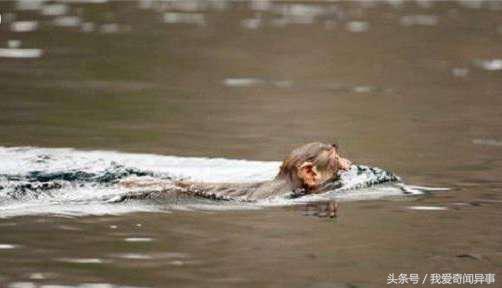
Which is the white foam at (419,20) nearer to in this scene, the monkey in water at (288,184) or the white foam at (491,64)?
the white foam at (491,64)

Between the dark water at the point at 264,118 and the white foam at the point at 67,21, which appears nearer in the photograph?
the dark water at the point at 264,118

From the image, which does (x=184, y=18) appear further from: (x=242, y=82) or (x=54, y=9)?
(x=242, y=82)

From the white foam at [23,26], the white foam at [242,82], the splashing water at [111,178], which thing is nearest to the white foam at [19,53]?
the white foam at [23,26]

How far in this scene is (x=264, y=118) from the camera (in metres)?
18.4

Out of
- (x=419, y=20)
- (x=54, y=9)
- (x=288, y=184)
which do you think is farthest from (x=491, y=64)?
(x=54, y=9)

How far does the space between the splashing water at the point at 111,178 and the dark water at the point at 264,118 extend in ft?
1.21

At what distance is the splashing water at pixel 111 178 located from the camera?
486 inches

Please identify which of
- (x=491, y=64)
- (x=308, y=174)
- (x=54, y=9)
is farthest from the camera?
(x=54, y=9)

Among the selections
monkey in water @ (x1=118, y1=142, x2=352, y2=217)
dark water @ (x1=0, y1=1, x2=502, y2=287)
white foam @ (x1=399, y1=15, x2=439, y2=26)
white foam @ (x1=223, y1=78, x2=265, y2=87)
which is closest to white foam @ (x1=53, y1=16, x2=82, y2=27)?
dark water @ (x1=0, y1=1, x2=502, y2=287)

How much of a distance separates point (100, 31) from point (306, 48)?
496cm

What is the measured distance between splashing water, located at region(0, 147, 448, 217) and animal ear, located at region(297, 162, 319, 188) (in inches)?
5.2

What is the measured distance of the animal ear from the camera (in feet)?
41.7

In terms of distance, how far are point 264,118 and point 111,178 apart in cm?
465

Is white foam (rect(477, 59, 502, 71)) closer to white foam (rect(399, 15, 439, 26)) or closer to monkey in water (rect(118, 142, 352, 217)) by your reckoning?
white foam (rect(399, 15, 439, 26))
